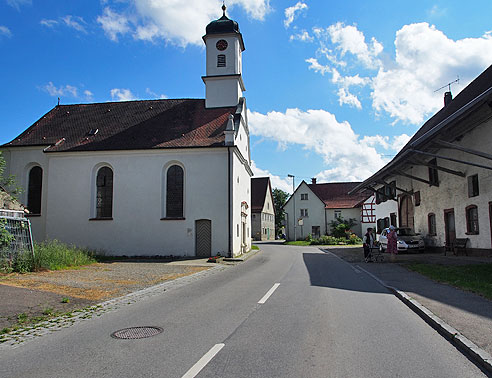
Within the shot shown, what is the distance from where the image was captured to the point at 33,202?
28625mm

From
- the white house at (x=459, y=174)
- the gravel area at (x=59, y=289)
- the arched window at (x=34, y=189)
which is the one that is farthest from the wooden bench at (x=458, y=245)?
the arched window at (x=34, y=189)

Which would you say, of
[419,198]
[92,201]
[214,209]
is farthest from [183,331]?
[419,198]

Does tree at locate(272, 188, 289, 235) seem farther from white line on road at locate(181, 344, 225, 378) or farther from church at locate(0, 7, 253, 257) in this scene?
white line on road at locate(181, 344, 225, 378)

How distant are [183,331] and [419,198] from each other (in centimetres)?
2511

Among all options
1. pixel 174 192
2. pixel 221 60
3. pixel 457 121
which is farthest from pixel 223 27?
pixel 457 121

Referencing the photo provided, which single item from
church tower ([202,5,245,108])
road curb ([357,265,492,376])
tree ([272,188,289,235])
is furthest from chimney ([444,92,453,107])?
tree ([272,188,289,235])

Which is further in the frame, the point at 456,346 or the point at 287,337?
the point at 287,337

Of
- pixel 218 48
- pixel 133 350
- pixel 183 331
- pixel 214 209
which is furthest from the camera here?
pixel 218 48

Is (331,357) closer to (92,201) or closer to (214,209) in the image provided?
(214,209)

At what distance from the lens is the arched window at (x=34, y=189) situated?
93.4ft

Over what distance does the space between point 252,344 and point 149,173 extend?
22.2 meters

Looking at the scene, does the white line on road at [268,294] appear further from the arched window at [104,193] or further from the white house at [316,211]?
the white house at [316,211]

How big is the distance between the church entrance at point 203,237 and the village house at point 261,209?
140 feet

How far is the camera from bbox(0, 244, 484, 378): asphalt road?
4.73 m
